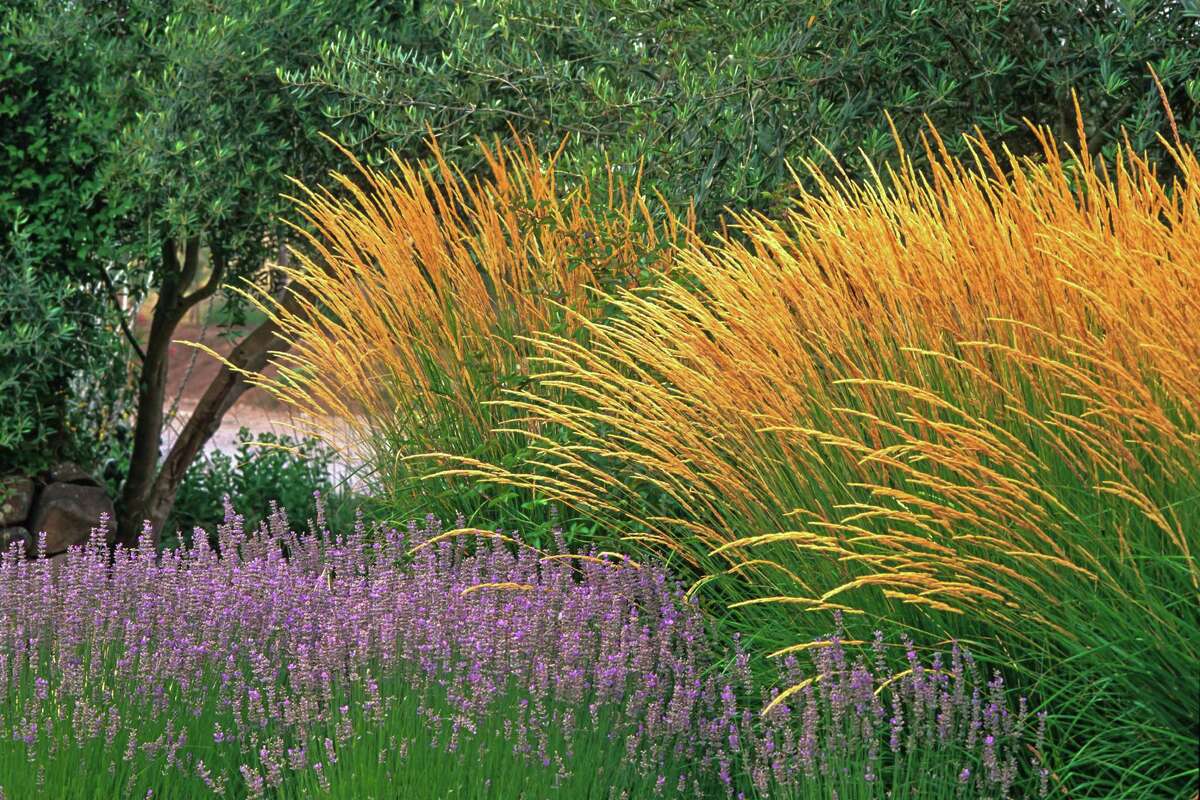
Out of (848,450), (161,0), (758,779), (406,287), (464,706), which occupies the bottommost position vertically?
(758,779)

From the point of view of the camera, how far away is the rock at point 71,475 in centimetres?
689

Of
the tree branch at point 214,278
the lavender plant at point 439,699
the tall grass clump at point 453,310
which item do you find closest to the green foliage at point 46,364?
the tree branch at point 214,278

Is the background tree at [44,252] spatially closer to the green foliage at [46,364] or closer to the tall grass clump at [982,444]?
the green foliage at [46,364]

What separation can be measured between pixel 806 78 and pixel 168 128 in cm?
314

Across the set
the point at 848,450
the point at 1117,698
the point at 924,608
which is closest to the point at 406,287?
the point at 848,450

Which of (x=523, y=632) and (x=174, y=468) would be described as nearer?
(x=523, y=632)

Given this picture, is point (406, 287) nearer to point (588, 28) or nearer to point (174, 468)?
point (588, 28)

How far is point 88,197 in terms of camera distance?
6.54 meters

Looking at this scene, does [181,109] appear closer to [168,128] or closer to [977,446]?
[168,128]

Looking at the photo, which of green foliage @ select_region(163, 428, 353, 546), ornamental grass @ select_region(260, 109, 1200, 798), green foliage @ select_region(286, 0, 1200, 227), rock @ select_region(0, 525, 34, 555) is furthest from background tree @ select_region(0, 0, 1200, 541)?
ornamental grass @ select_region(260, 109, 1200, 798)

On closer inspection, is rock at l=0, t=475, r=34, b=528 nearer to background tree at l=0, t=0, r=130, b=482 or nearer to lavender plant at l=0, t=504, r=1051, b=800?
background tree at l=0, t=0, r=130, b=482

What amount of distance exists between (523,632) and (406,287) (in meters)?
2.01

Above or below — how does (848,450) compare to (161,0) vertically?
below

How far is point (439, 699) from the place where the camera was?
10.9 feet
